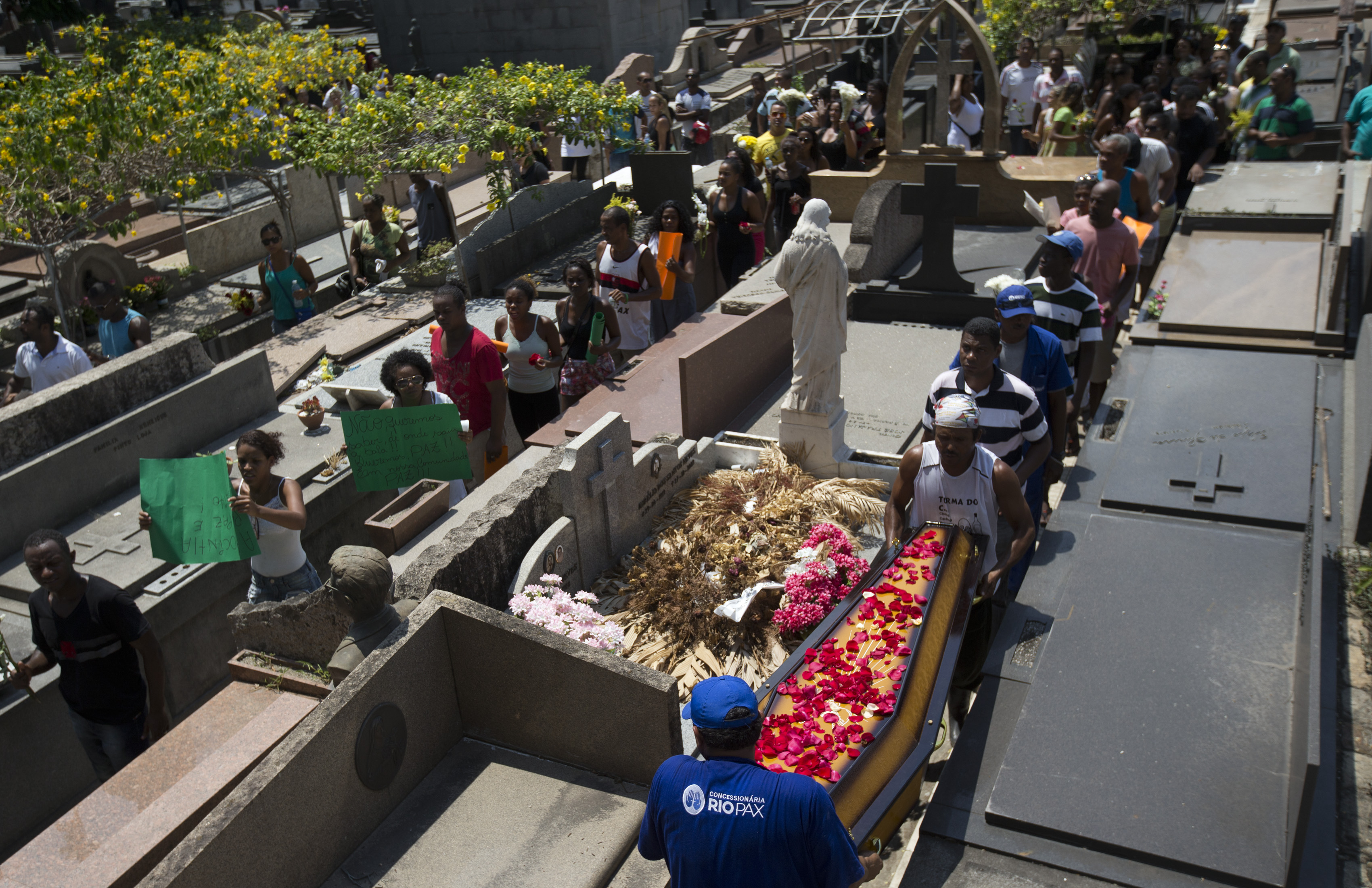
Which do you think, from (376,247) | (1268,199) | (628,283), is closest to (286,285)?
(376,247)

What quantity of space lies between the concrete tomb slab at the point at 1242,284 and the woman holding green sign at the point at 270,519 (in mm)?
6812

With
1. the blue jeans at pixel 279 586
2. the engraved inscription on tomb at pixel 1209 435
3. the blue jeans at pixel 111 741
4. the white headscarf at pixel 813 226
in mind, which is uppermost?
the white headscarf at pixel 813 226

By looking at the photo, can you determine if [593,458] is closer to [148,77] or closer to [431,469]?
[431,469]

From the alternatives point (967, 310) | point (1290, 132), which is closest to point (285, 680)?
point (967, 310)

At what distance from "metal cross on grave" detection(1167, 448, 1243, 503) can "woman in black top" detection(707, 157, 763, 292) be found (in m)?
5.58

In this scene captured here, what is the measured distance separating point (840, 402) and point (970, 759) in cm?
322

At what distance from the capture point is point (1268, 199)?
11.3 metres

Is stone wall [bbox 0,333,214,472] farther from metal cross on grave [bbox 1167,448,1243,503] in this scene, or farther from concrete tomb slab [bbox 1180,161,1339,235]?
concrete tomb slab [bbox 1180,161,1339,235]

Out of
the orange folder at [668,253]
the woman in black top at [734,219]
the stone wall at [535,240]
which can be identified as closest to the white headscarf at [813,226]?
the orange folder at [668,253]

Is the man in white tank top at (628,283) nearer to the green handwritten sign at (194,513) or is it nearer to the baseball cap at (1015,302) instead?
the baseball cap at (1015,302)

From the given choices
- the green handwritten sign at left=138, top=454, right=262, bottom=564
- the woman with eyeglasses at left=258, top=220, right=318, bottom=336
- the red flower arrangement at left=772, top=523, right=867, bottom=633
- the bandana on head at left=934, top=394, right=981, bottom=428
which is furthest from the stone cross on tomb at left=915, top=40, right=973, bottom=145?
the green handwritten sign at left=138, top=454, right=262, bottom=564

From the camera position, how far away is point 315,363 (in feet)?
34.5

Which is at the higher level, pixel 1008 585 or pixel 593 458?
pixel 593 458

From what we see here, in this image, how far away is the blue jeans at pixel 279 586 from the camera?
575 centimetres
